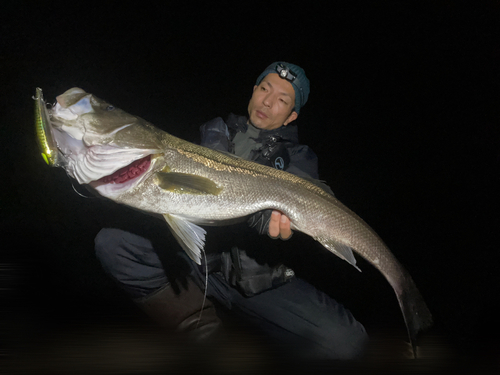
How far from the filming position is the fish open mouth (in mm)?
985

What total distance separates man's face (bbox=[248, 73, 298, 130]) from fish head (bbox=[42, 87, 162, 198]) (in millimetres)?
1056

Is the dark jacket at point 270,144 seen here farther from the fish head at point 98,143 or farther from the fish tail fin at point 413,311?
the fish tail fin at point 413,311

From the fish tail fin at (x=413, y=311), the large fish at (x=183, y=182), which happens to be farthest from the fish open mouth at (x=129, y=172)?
the fish tail fin at (x=413, y=311)

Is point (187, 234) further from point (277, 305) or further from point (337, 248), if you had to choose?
point (277, 305)

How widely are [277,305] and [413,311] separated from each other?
2.63 feet

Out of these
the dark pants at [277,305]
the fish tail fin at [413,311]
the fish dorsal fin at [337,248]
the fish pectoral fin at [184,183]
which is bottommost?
the dark pants at [277,305]

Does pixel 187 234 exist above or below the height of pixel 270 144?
below

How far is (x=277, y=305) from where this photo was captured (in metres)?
1.66

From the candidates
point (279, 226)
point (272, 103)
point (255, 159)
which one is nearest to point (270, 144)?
point (255, 159)

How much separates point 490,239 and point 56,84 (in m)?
6.27

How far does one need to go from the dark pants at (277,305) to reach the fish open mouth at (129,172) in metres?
0.63

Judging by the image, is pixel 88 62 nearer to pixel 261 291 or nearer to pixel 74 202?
pixel 74 202

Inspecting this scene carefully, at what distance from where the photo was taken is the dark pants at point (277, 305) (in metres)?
1.50

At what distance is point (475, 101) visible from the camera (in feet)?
13.1
